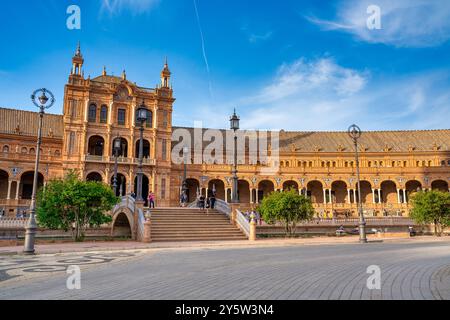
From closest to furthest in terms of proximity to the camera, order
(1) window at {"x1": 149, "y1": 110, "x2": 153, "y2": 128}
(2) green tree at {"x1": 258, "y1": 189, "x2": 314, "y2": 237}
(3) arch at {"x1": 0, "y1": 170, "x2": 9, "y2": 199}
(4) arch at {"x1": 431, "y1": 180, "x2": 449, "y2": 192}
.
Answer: (2) green tree at {"x1": 258, "y1": 189, "x2": 314, "y2": 237} → (3) arch at {"x1": 0, "y1": 170, "x2": 9, "y2": 199} → (1) window at {"x1": 149, "y1": 110, "x2": 153, "y2": 128} → (4) arch at {"x1": 431, "y1": 180, "x2": 449, "y2": 192}

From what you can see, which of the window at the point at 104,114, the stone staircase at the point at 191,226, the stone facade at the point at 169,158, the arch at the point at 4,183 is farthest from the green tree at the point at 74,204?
the arch at the point at 4,183

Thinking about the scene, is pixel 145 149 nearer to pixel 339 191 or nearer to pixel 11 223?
pixel 11 223

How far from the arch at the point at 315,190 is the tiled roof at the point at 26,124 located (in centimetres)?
4357

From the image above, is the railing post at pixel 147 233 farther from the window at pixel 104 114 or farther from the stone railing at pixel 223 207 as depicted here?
the window at pixel 104 114

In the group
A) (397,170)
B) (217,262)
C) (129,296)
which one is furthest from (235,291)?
(397,170)

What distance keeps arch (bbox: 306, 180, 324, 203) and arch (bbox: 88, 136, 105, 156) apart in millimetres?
36277

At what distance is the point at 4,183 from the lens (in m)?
49.2

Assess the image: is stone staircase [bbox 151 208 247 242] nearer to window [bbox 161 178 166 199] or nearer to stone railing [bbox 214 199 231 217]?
stone railing [bbox 214 199 231 217]

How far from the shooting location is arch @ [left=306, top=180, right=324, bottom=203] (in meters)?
63.3

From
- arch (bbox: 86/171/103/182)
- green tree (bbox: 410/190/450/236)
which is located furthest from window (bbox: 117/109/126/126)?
green tree (bbox: 410/190/450/236)

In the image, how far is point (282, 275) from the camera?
8.53 metres

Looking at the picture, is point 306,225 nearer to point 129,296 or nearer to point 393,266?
point 393,266

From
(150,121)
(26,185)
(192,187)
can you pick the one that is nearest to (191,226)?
(150,121)

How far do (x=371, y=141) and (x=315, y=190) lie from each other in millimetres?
16851
